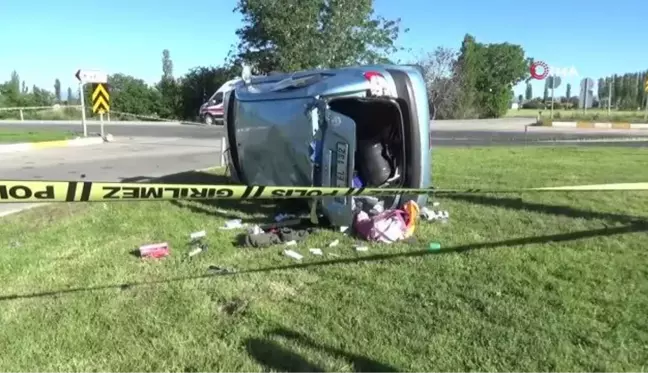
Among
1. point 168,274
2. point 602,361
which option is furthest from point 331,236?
point 602,361

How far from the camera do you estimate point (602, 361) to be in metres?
3.16

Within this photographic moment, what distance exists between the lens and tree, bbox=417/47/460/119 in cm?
4453

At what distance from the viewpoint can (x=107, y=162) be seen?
1350 centimetres

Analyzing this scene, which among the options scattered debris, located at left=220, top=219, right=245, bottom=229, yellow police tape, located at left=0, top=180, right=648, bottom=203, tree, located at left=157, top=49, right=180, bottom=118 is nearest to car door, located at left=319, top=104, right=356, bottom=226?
scattered debris, located at left=220, top=219, right=245, bottom=229

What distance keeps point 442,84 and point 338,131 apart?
4126 centimetres

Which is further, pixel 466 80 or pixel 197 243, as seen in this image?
pixel 466 80

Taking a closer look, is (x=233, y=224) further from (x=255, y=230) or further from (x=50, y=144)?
(x=50, y=144)

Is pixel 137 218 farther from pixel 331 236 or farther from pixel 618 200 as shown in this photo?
pixel 618 200

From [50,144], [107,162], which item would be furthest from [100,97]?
[107,162]

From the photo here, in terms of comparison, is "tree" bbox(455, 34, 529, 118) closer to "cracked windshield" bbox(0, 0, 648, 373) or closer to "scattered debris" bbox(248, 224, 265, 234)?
"cracked windshield" bbox(0, 0, 648, 373)

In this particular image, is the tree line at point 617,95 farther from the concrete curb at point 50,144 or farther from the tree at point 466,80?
the concrete curb at point 50,144

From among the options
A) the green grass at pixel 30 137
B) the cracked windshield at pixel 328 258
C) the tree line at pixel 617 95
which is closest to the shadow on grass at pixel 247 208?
the cracked windshield at pixel 328 258

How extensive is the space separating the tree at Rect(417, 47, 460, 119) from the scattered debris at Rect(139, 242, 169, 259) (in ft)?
133

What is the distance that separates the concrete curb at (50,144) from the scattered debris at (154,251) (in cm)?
1289
